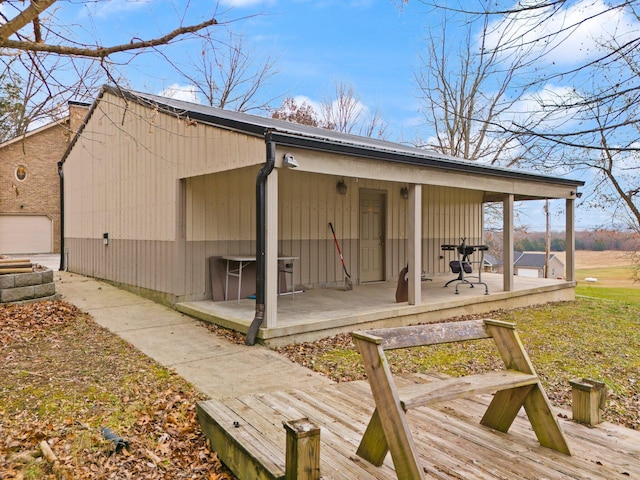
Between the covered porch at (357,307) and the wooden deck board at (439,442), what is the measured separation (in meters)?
2.12

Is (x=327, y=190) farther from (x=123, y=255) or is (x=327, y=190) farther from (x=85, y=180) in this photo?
(x=85, y=180)

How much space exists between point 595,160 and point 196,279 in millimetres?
5892

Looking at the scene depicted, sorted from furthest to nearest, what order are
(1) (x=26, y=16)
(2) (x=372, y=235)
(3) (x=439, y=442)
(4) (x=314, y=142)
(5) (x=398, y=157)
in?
(2) (x=372, y=235) < (5) (x=398, y=157) < (4) (x=314, y=142) < (1) (x=26, y=16) < (3) (x=439, y=442)

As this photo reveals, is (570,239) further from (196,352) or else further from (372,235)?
(196,352)

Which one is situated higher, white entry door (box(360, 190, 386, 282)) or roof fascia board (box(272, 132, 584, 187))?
roof fascia board (box(272, 132, 584, 187))

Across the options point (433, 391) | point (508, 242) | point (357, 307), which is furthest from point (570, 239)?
point (433, 391)

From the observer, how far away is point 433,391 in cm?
223

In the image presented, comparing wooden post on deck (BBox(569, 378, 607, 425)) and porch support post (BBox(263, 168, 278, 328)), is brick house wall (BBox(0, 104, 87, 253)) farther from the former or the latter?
wooden post on deck (BBox(569, 378, 607, 425))

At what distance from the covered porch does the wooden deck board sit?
212 centimetres

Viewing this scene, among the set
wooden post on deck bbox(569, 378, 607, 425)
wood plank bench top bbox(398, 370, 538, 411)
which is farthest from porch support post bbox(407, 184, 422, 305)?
wood plank bench top bbox(398, 370, 538, 411)

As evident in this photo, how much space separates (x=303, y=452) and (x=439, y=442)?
1.03 meters

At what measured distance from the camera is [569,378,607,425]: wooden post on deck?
2.89 metres

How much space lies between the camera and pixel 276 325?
5348mm

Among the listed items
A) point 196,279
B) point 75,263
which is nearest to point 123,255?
point 196,279
